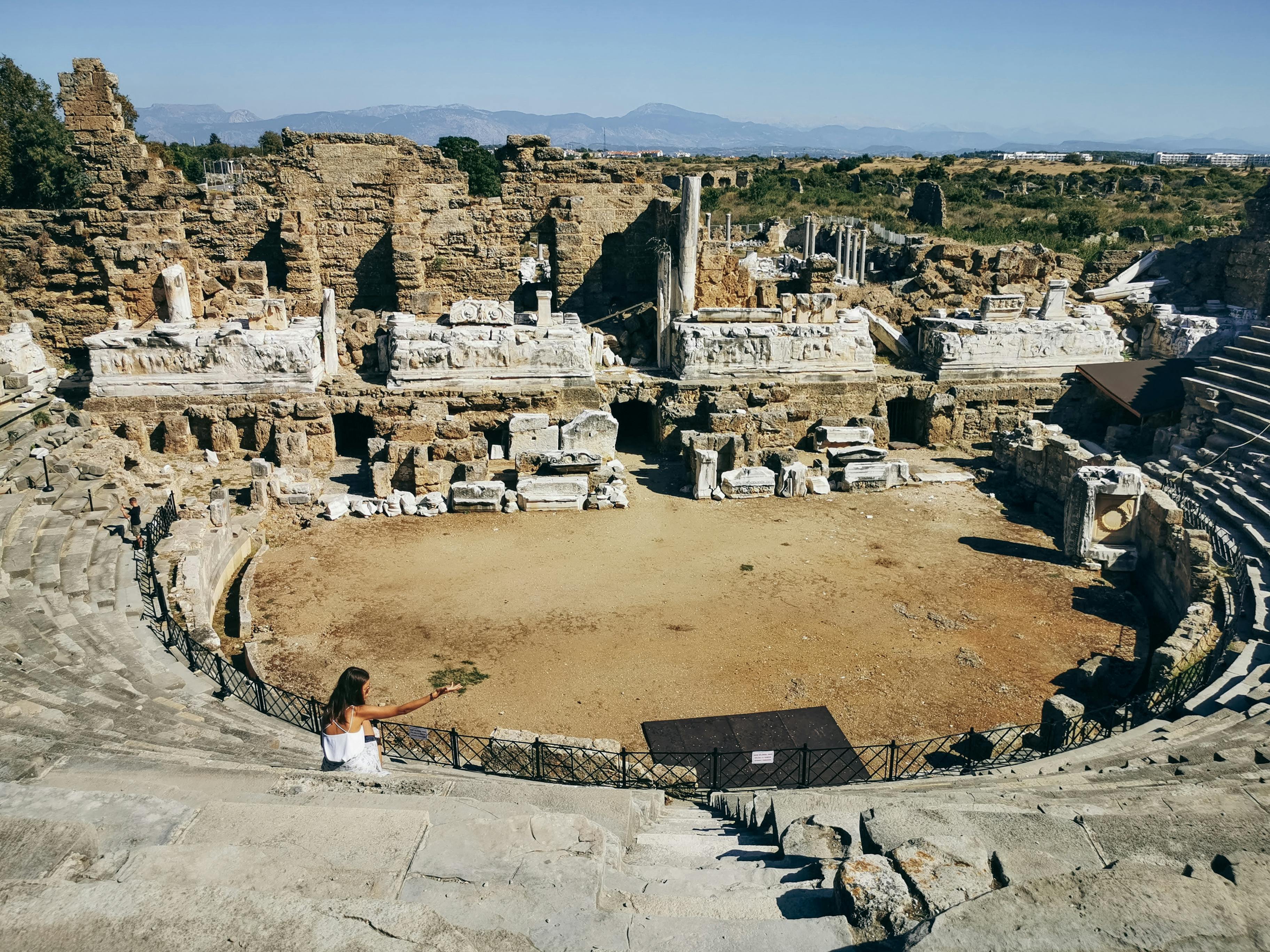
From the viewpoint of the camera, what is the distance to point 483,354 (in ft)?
66.4

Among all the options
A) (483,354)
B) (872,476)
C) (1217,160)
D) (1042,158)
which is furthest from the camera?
(1042,158)

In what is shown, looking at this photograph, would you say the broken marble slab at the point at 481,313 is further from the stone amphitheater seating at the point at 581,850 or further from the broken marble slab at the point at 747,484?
the stone amphitheater seating at the point at 581,850

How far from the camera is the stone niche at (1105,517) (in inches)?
582

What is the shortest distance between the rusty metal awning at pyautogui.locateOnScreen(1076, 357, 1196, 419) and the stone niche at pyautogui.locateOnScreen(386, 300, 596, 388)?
36.6 feet

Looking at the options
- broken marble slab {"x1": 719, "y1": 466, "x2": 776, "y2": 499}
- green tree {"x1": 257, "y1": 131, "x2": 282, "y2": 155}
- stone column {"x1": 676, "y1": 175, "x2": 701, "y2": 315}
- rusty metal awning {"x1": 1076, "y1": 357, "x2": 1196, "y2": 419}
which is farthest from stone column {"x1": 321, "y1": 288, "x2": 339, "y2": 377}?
green tree {"x1": 257, "y1": 131, "x2": 282, "y2": 155}

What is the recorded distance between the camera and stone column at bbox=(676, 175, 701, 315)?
22516 millimetres

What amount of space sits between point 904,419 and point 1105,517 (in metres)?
7.50

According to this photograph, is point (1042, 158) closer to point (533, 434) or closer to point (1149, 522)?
point (1149, 522)

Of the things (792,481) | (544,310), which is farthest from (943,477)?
(544,310)

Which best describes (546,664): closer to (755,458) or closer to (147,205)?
(755,458)

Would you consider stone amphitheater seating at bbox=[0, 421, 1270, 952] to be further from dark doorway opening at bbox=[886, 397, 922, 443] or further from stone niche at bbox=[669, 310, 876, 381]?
stone niche at bbox=[669, 310, 876, 381]

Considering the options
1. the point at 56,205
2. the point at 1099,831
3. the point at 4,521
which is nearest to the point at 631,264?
the point at 4,521

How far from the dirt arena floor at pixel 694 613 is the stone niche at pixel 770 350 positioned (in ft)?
14.8

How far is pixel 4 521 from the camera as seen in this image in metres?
12.9
